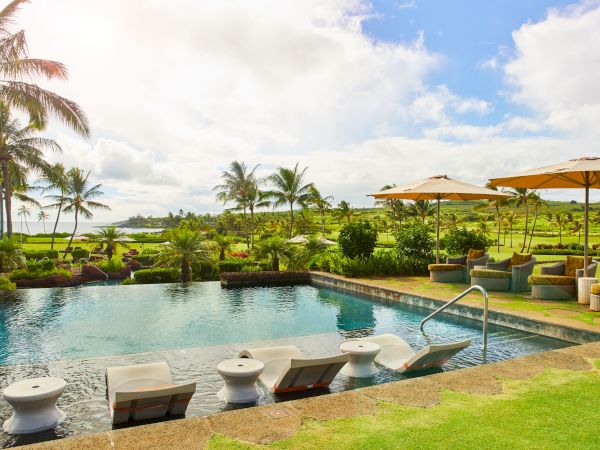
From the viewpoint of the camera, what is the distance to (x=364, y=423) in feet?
11.5

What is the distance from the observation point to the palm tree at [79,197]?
33.7 metres

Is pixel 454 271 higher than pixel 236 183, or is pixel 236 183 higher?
pixel 236 183

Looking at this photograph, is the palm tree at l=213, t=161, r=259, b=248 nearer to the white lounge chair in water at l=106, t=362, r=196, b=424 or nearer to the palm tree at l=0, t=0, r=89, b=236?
the palm tree at l=0, t=0, r=89, b=236

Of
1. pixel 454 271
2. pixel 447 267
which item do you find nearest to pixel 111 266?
pixel 447 267

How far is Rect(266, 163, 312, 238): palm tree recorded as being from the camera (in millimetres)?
34438

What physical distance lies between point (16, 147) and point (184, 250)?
45.9 feet

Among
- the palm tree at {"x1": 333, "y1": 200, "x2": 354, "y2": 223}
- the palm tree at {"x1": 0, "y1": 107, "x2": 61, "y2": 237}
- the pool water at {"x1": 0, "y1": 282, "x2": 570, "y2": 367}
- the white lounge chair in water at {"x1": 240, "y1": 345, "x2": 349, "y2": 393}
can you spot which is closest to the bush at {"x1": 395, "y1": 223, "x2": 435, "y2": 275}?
the pool water at {"x1": 0, "y1": 282, "x2": 570, "y2": 367}

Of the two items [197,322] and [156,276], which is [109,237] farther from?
[197,322]

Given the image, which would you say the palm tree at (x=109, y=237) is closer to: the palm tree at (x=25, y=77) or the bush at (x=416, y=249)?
the palm tree at (x=25, y=77)

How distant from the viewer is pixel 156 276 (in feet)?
57.8

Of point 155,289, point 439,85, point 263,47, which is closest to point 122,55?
point 263,47

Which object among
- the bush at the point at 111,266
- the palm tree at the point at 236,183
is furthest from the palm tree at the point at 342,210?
the bush at the point at 111,266

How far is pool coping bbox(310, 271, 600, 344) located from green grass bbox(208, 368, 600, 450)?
2734mm

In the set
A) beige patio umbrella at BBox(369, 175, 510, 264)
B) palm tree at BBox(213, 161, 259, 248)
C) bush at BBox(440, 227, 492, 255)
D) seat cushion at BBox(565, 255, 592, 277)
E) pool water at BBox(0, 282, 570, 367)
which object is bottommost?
pool water at BBox(0, 282, 570, 367)
